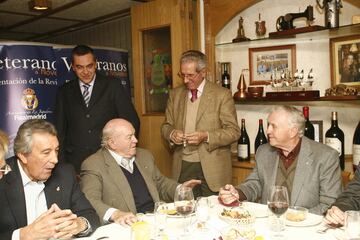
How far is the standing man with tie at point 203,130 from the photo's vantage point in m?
3.07

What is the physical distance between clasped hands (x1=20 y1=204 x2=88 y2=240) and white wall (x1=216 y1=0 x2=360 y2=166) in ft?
7.94

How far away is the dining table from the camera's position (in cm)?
167

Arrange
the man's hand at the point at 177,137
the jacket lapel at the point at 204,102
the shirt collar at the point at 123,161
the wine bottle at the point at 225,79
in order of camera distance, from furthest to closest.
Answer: the wine bottle at the point at 225,79 → the jacket lapel at the point at 204,102 → the man's hand at the point at 177,137 → the shirt collar at the point at 123,161

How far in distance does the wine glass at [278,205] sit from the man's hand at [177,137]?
1366 mm

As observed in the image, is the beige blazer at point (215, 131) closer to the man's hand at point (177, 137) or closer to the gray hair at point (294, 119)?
the man's hand at point (177, 137)

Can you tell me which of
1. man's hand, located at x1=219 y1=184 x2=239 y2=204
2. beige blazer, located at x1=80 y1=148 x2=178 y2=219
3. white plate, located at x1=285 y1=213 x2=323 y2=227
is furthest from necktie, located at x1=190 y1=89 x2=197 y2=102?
white plate, located at x1=285 y1=213 x2=323 y2=227

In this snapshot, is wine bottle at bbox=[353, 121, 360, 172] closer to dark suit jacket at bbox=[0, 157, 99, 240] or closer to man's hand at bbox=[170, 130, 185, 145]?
man's hand at bbox=[170, 130, 185, 145]

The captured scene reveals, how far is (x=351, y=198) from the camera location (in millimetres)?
2107

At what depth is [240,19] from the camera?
3.74m

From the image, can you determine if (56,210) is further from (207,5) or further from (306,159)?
(207,5)

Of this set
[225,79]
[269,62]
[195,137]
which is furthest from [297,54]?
[195,137]

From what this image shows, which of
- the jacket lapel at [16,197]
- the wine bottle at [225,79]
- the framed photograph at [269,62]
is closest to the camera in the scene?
the jacket lapel at [16,197]

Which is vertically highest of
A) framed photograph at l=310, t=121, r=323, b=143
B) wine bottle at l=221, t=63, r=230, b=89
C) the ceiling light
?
the ceiling light

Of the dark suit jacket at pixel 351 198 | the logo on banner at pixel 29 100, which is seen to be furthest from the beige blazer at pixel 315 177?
the logo on banner at pixel 29 100
